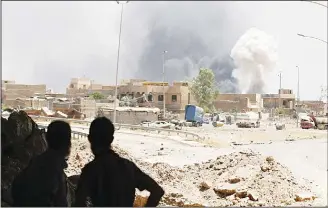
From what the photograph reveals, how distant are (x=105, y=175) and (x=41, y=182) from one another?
0.38m

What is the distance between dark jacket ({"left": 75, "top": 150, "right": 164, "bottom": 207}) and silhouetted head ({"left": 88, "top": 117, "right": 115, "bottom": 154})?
1.9 inches

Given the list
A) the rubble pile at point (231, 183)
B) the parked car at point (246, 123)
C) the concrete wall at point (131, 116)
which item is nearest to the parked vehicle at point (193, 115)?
the concrete wall at point (131, 116)

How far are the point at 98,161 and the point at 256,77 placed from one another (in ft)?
308

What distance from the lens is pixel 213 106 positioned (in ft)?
206

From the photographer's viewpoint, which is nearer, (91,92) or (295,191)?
(295,191)

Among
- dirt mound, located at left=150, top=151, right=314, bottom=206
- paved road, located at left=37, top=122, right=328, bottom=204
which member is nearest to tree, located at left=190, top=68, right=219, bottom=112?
paved road, located at left=37, top=122, right=328, bottom=204

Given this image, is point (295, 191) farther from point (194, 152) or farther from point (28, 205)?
point (28, 205)

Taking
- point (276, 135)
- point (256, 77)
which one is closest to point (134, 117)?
point (276, 135)

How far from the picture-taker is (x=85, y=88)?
6475 centimetres

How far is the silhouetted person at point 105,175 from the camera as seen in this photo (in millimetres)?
3172

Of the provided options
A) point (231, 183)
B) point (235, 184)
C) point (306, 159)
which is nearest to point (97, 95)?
point (306, 159)

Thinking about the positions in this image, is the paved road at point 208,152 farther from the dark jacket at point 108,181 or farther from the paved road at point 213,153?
the dark jacket at point 108,181

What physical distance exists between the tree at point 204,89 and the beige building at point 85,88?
9754mm

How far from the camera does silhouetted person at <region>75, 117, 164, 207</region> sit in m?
3.17
